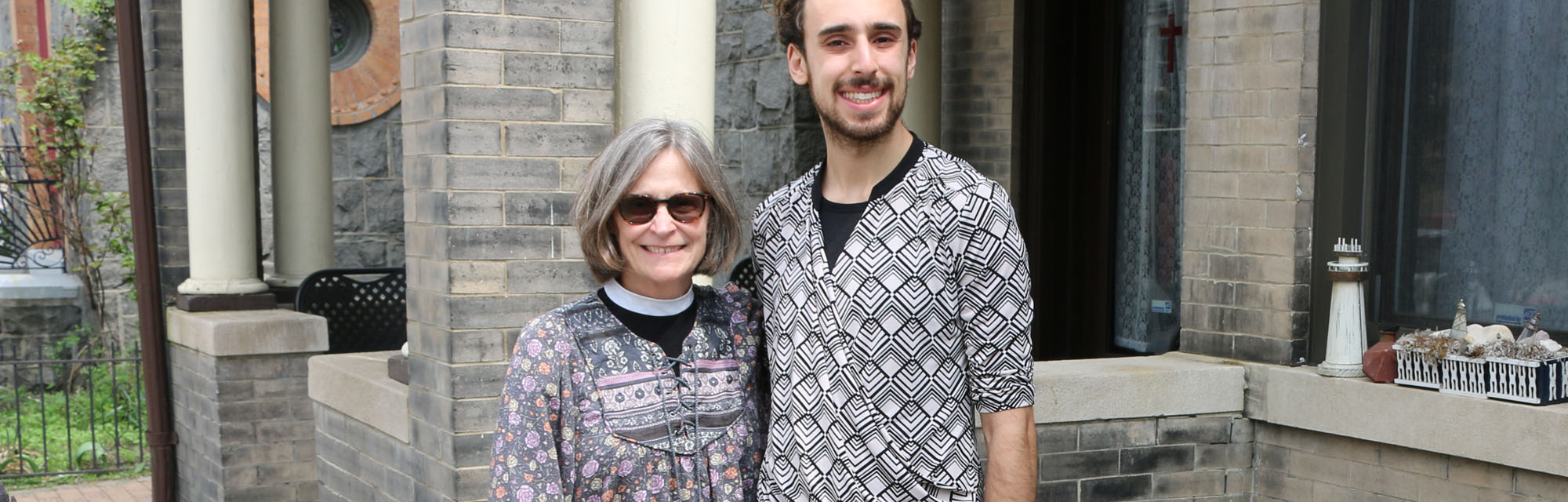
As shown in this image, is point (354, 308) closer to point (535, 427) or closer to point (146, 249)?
point (146, 249)

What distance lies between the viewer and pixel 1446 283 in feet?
16.9

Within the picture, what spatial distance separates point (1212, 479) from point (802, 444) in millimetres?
3344

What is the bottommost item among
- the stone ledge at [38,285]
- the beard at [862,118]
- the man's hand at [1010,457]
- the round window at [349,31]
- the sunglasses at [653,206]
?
the stone ledge at [38,285]

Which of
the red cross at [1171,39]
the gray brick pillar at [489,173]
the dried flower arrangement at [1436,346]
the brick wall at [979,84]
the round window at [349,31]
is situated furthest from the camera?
the round window at [349,31]

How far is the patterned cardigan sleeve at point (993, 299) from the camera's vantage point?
2.42 m

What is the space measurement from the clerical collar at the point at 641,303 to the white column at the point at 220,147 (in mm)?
5678

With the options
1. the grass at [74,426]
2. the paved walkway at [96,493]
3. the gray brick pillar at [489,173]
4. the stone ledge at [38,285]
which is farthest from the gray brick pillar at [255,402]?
the stone ledge at [38,285]

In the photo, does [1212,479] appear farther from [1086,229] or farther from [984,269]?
[984,269]

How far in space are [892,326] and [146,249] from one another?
20.6ft

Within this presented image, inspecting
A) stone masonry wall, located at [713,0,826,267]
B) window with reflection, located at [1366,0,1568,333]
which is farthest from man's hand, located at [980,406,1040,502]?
stone masonry wall, located at [713,0,826,267]

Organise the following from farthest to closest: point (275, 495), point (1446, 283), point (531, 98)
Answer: point (275, 495) → point (1446, 283) → point (531, 98)

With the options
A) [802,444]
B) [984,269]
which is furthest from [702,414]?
[984,269]

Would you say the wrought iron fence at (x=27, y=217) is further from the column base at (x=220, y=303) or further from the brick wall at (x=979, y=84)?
the brick wall at (x=979, y=84)

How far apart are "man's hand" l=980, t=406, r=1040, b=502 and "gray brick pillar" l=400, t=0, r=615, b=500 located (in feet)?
7.14
